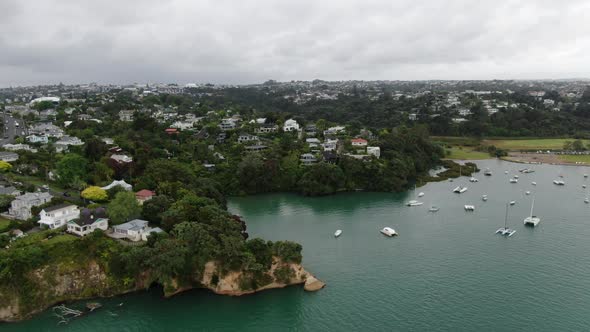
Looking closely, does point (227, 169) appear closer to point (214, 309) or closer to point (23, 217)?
point (23, 217)

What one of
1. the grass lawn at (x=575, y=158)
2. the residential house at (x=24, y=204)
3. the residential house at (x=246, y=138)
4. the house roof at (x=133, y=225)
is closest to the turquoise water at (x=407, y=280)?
the house roof at (x=133, y=225)

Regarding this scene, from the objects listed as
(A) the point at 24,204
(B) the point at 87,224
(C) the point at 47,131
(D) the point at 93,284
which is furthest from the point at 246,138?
(D) the point at 93,284

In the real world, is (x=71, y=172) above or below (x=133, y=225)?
above

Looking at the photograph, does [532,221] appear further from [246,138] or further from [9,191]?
[9,191]

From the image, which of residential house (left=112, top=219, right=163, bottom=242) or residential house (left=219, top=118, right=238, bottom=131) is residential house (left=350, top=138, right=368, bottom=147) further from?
residential house (left=112, top=219, right=163, bottom=242)

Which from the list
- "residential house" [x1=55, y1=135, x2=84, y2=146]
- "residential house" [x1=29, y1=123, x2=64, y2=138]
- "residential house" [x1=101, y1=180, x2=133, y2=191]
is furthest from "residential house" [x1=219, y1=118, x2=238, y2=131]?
"residential house" [x1=101, y1=180, x2=133, y2=191]

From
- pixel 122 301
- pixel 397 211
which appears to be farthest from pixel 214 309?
pixel 397 211
